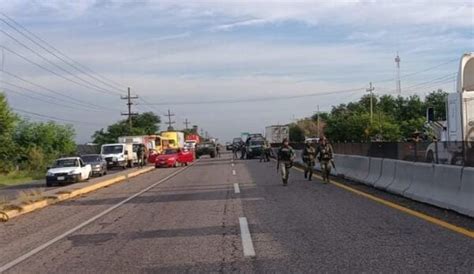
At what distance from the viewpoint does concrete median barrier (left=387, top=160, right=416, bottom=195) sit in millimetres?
16344

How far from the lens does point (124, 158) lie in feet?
171

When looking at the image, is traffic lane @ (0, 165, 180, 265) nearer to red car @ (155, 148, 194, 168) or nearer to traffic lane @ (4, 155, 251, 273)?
traffic lane @ (4, 155, 251, 273)

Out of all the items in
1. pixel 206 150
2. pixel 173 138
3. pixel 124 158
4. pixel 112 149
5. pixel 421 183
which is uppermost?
pixel 173 138

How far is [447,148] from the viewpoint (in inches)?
643

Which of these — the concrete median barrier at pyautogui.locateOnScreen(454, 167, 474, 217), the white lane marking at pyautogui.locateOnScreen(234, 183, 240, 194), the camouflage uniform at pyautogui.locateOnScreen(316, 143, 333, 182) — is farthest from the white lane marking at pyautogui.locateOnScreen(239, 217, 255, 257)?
the camouflage uniform at pyautogui.locateOnScreen(316, 143, 333, 182)

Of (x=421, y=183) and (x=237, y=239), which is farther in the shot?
(x=421, y=183)

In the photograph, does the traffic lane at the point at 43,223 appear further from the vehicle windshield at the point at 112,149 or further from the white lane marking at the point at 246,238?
the vehicle windshield at the point at 112,149

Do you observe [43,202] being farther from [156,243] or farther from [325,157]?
[156,243]

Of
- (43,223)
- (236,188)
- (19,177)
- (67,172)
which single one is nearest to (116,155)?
(19,177)

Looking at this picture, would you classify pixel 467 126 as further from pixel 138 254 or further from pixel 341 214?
pixel 138 254

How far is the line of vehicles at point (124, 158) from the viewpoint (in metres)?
33.3

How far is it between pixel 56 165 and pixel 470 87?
23.7 m

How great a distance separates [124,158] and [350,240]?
143ft

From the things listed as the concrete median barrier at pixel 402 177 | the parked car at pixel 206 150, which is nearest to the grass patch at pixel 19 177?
the parked car at pixel 206 150
